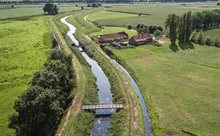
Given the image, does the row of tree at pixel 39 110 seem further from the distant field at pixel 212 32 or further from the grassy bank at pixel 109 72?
the distant field at pixel 212 32

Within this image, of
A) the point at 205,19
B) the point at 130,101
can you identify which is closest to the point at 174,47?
the point at 205,19

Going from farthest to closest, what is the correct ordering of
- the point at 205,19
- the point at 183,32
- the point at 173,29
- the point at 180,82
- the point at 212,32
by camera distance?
1. the point at 205,19
2. the point at 212,32
3. the point at 183,32
4. the point at 173,29
5. the point at 180,82

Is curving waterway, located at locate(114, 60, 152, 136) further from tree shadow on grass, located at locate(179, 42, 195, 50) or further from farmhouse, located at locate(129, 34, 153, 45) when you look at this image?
tree shadow on grass, located at locate(179, 42, 195, 50)

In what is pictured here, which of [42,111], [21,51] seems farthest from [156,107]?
[21,51]

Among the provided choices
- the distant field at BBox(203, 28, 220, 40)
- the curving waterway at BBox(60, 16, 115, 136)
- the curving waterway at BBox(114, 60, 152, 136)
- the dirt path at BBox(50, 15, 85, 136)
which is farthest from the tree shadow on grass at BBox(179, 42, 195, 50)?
the dirt path at BBox(50, 15, 85, 136)

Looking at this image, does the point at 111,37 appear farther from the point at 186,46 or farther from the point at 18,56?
the point at 18,56

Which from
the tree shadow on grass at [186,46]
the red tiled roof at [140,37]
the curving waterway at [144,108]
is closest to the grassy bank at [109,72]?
the curving waterway at [144,108]

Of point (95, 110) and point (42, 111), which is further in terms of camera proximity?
point (95, 110)

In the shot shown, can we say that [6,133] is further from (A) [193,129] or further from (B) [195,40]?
(B) [195,40]
